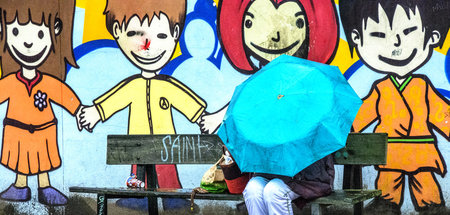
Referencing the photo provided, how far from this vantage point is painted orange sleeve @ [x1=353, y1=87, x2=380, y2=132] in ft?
20.2

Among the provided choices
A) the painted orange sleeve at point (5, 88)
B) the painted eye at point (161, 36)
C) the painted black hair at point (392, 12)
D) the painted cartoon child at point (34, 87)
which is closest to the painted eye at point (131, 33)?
the painted eye at point (161, 36)

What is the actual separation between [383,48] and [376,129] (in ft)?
2.42

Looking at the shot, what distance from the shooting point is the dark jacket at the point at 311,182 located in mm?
4798

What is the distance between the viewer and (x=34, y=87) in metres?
6.96

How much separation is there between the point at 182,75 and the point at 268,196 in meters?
2.21

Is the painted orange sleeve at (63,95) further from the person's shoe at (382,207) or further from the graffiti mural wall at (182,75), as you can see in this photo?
the person's shoe at (382,207)

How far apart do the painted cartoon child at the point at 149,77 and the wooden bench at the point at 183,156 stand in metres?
0.77

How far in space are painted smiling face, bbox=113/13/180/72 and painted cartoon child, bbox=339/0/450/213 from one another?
1.76 metres

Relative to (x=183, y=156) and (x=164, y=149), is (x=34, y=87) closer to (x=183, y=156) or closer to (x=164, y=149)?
(x=164, y=149)

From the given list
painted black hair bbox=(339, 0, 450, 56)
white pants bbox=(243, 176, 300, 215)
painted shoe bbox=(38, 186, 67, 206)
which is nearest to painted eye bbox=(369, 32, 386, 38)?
painted black hair bbox=(339, 0, 450, 56)

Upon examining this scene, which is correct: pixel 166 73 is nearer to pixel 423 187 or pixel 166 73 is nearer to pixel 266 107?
pixel 266 107

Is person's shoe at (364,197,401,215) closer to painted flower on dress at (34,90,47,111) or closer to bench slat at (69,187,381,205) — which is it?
bench slat at (69,187,381,205)

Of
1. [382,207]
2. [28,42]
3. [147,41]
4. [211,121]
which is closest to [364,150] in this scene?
[382,207]

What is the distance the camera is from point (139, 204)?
22.5ft
